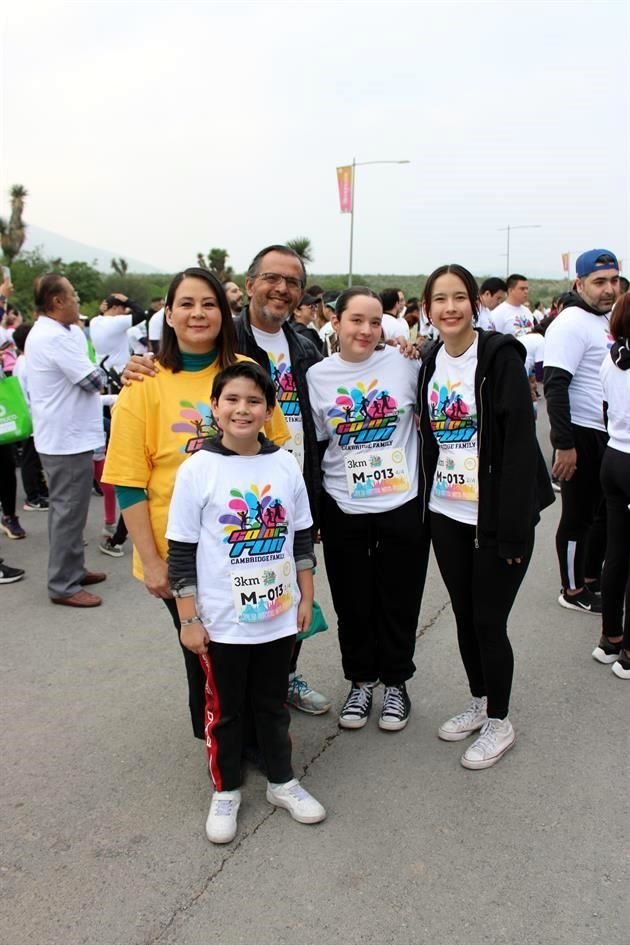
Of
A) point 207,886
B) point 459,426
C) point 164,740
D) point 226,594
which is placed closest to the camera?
point 207,886

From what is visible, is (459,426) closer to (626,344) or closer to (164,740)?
(626,344)

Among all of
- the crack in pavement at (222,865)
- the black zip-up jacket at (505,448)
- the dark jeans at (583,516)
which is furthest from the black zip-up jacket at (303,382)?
the dark jeans at (583,516)

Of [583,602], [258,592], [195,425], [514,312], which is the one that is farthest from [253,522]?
[514,312]

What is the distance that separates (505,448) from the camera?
260cm

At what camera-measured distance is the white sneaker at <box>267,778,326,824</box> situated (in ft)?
8.16

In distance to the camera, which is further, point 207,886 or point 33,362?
point 33,362

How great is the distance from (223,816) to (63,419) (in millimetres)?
2944

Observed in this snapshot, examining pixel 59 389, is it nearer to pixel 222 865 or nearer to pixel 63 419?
pixel 63 419

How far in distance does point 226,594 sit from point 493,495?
1055 mm


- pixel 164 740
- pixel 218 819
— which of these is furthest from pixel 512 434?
pixel 164 740

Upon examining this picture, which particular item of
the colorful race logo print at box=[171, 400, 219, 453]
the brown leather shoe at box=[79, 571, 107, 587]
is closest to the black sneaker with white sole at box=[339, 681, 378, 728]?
the colorful race logo print at box=[171, 400, 219, 453]

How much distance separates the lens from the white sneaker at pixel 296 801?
2.49 metres

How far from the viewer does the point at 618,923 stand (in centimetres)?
204

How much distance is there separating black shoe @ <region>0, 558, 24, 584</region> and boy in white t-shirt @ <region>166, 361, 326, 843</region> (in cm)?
302
